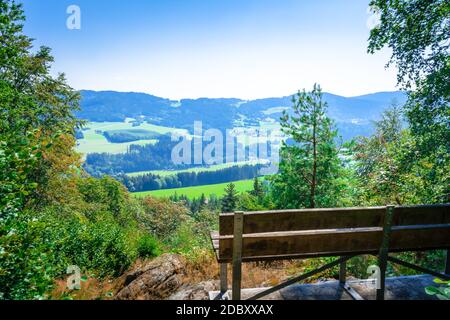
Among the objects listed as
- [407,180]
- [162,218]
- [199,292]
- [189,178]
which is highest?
[407,180]

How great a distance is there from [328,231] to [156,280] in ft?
14.9

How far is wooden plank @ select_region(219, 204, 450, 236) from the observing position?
348cm

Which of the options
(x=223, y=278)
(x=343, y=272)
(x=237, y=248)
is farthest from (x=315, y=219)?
(x=223, y=278)

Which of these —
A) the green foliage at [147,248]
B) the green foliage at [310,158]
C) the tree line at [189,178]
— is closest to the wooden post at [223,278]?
the green foliage at [310,158]

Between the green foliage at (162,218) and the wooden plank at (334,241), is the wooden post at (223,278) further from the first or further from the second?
the green foliage at (162,218)

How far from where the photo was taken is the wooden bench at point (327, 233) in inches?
138

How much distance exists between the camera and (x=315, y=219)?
11.8 ft

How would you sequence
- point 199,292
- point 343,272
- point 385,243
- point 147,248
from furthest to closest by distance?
point 147,248 → point 199,292 → point 343,272 → point 385,243

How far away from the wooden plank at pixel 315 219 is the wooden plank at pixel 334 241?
0.07 meters

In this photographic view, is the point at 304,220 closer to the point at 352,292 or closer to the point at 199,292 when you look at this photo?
the point at 352,292

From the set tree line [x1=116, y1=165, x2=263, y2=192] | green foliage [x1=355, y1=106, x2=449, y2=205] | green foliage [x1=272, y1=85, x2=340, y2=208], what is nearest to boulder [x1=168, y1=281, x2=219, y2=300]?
green foliage [x1=355, y1=106, x2=449, y2=205]
